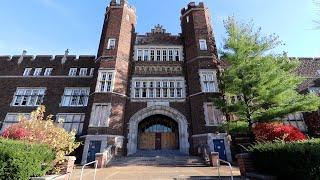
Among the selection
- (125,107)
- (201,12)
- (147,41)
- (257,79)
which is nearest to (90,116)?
(125,107)

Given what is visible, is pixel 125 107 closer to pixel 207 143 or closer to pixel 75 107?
pixel 75 107

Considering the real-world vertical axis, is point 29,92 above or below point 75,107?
above

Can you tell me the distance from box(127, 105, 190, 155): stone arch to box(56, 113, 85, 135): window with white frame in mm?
5104

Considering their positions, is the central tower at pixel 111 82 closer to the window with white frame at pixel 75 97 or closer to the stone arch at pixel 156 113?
the stone arch at pixel 156 113

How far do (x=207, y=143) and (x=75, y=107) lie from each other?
13.1 meters

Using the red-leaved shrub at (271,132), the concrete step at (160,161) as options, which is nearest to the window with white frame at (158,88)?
the concrete step at (160,161)

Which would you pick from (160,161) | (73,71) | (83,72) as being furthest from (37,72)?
(160,161)

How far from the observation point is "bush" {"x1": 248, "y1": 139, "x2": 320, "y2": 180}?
6180mm

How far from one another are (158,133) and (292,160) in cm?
1647

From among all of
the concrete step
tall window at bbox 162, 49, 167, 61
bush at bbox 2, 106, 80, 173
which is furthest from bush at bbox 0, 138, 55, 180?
tall window at bbox 162, 49, 167, 61

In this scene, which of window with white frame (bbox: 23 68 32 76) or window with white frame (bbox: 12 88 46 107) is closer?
window with white frame (bbox: 12 88 46 107)

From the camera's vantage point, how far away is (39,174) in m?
8.70

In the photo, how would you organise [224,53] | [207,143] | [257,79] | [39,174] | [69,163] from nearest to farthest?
[39,174]
[69,163]
[257,79]
[224,53]
[207,143]

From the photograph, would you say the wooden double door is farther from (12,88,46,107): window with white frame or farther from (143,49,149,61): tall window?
(12,88,46,107): window with white frame
